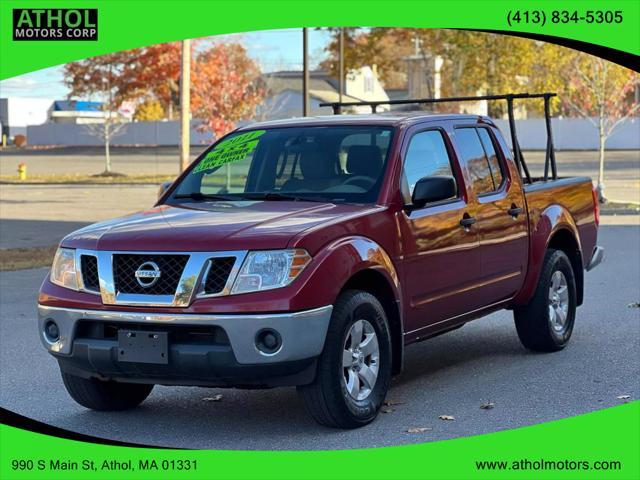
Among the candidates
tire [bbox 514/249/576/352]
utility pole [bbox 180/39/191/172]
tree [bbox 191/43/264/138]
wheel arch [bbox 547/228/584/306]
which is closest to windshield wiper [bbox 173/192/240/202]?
tire [bbox 514/249/576/352]

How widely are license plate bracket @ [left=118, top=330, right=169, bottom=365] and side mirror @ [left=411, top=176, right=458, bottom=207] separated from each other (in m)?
2.03

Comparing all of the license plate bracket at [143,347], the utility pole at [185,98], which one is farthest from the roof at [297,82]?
the license plate bracket at [143,347]

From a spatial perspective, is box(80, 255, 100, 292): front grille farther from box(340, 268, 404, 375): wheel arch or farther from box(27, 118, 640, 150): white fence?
box(27, 118, 640, 150): white fence

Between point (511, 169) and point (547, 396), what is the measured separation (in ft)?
7.18

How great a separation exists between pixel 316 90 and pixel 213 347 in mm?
81827

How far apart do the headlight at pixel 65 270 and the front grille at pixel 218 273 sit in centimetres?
97

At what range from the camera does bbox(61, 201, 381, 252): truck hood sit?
6.76 meters

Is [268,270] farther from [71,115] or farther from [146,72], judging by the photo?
[71,115]

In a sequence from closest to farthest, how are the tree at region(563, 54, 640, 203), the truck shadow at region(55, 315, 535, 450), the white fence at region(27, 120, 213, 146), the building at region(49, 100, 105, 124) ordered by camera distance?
the truck shadow at region(55, 315, 535, 450), the tree at region(563, 54, 640, 203), the white fence at region(27, 120, 213, 146), the building at region(49, 100, 105, 124)

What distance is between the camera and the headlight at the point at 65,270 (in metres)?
7.23

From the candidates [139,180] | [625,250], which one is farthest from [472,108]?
[625,250]

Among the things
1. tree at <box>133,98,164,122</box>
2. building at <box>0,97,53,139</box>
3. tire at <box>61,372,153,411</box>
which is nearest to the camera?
tire at <box>61,372,153,411</box>

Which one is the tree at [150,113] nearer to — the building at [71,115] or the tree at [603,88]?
the building at [71,115]

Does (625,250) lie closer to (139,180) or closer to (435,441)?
(435,441)
